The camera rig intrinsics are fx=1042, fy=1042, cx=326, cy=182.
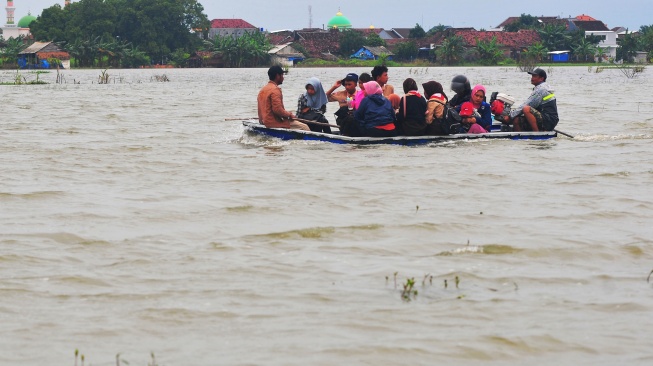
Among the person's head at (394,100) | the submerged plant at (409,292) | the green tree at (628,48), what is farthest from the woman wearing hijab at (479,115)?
the green tree at (628,48)

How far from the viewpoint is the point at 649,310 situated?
531 centimetres

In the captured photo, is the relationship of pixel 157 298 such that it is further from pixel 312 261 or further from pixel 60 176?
pixel 60 176

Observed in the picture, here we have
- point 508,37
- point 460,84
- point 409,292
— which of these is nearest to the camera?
point 409,292

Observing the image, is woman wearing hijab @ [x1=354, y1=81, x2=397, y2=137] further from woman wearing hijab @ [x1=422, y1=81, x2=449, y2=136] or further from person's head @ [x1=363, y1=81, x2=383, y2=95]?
woman wearing hijab @ [x1=422, y1=81, x2=449, y2=136]

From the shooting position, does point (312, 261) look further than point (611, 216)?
No

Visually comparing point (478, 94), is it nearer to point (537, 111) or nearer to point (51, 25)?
point (537, 111)

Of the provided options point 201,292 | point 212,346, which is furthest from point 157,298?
point 212,346

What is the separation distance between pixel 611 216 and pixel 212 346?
428cm

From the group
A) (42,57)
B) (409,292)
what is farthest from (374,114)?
(42,57)

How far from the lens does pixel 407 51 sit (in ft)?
300

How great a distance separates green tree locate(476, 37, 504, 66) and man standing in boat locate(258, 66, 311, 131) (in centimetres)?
7131

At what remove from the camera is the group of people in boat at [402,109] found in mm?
12555

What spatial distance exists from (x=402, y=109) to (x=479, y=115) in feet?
3.47

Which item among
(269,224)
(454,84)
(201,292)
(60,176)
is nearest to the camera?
(201,292)
